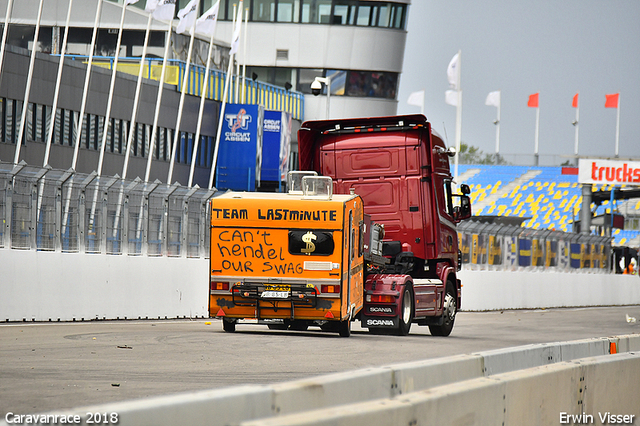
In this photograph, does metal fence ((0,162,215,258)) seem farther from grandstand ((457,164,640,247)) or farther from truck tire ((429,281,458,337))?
grandstand ((457,164,640,247))

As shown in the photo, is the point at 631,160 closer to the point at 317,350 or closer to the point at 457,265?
the point at 457,265

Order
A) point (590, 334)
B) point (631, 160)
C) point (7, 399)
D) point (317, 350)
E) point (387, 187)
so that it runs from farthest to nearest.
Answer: point (631, 160) < point (590, 334) < point (387, 187) < point (317, 350) < point (7, 399)

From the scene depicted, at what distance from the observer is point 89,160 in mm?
46906

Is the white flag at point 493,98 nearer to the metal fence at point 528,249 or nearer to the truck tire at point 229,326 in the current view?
the metal fence at point 528,249

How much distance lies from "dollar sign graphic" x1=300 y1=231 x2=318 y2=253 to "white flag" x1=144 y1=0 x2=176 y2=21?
21.4m

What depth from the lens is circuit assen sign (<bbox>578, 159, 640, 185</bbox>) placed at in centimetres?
6625

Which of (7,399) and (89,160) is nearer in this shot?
(7,399)

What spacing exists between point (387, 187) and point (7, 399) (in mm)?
11984

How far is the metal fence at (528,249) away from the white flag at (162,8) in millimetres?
12564

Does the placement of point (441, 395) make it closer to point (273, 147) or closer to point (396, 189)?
point (396, 189)

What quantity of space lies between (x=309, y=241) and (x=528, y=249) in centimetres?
2302

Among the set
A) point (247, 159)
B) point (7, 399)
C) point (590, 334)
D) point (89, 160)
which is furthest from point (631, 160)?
point (7, 399)

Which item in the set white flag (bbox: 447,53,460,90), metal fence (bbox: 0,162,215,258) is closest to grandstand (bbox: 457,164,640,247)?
white flag (bbox: 447,53,460,90)

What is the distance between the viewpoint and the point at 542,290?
132 ft
